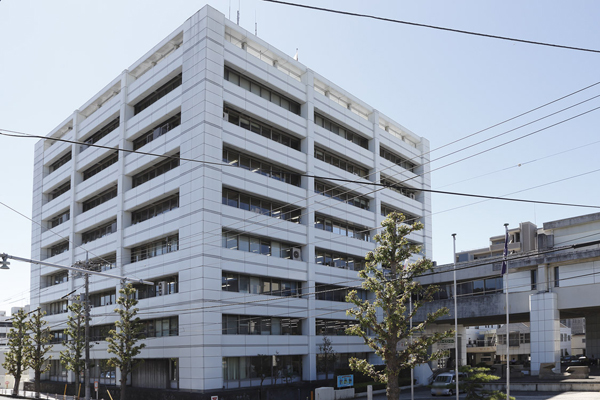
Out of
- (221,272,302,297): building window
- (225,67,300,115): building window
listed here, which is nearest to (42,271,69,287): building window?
(221,272,302,297): building window

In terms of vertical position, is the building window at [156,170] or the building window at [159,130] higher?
the building window at [159,130]

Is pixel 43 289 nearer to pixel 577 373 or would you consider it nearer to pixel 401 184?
pixel 401 184

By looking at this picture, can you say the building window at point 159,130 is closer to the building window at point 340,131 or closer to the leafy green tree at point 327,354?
the building window at point 340,131

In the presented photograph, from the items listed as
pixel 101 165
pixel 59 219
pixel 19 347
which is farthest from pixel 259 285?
pixel 59 219

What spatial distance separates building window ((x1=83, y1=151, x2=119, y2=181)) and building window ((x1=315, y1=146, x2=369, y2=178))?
67.3 feet

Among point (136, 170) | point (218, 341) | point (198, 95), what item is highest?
point (198, 95)

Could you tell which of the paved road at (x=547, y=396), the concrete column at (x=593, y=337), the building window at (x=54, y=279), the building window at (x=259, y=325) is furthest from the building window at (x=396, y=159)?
the building window at (x=54, y=279)

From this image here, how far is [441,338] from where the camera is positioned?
1271 inches

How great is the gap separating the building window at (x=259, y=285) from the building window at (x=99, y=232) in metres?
16.4

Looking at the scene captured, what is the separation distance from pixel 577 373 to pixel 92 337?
4572cm

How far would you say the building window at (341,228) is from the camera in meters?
57.6

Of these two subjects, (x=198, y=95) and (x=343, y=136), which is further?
(x=343, y=136)

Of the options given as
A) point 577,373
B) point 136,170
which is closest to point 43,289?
point 136,170

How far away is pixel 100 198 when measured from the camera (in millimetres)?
61688
